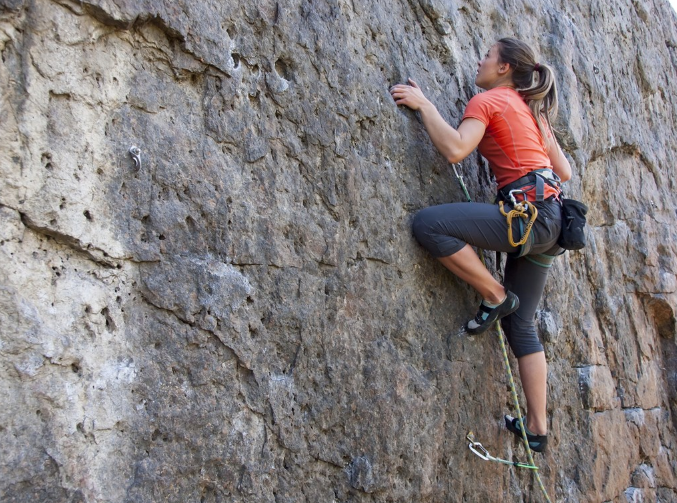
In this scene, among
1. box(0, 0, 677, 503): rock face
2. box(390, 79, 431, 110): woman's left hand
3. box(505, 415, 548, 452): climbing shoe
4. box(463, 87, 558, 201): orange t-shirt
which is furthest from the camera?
box(505, 415, 548, 452): climbing shoe

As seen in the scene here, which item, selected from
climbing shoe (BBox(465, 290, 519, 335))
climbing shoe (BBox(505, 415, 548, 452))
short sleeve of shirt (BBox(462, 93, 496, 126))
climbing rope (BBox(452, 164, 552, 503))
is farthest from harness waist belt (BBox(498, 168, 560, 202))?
climbing shoe (BBox(505, 415, 548, 452))

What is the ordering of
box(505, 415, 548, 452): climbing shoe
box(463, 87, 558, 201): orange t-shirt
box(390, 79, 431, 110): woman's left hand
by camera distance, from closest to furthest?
box(463, 87, 558, 201): orange t-shirt, box(390, 79, 431, 110): woman's left hand, box(505, 415, 548, 452): climbing shoe

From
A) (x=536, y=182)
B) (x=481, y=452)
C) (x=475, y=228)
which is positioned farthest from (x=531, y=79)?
(x=481, y=452)

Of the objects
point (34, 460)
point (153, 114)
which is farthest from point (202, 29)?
point (34, 460)

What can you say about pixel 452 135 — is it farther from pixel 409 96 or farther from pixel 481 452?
pixel 481 452

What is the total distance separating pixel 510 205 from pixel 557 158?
2.06 feet

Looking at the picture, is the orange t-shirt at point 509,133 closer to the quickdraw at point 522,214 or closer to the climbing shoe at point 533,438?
the quickdraw at point 522,214

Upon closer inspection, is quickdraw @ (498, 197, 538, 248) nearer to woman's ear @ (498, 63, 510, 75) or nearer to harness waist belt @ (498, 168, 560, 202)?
harness waist belt @ (498, 168, 560, 202)

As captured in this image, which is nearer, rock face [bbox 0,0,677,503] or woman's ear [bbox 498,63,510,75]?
rock face [bbox 0,0,677,503]

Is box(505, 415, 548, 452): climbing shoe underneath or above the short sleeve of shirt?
underneath

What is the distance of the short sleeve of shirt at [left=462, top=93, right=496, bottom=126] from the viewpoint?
3.14 m

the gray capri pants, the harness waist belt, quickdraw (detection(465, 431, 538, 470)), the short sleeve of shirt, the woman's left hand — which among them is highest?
the woman's left hand

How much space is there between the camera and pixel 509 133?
126 inches

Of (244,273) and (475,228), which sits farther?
(475,228)
